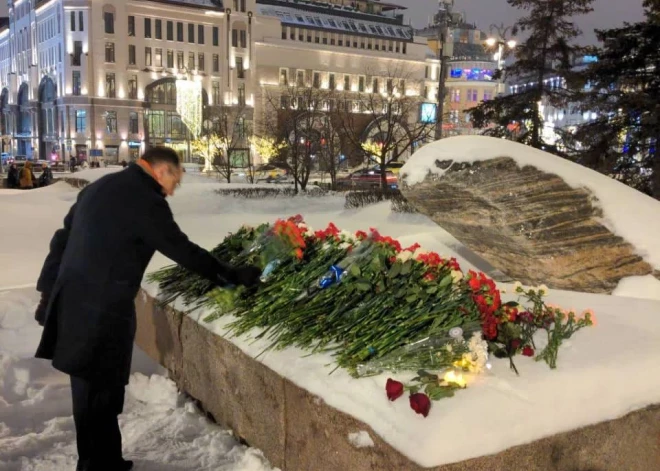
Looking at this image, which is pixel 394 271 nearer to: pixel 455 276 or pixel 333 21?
pixel 455 276

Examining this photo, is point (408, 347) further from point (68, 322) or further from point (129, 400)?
point (129, 400)

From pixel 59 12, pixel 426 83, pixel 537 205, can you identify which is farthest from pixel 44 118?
pixel 537 205

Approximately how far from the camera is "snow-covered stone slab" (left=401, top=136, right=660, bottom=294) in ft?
20.7

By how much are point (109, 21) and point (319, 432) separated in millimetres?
65302

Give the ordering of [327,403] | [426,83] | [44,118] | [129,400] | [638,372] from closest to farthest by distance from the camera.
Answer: [327,403] < [638,372] < [129,400] < [44,118] < [426,83]

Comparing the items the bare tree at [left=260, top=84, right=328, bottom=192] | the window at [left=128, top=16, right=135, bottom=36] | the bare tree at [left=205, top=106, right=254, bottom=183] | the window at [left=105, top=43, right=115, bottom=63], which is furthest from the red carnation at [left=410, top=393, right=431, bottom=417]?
the window at [left=128, top=16, right=135, bottom=36]

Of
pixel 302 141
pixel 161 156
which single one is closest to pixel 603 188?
pixel 161 156

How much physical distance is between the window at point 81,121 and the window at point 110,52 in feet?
18.8

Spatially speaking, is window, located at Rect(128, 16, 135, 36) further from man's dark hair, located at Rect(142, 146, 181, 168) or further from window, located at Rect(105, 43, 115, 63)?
man's dark hair, located at Rect(142, 146, 181, 168)

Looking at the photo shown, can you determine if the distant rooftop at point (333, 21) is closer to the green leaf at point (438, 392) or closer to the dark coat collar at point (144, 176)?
the dark coat collar at point (144, 176)

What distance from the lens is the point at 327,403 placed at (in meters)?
3.15

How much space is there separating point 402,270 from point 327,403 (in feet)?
3.39

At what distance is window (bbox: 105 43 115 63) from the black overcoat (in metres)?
63.6

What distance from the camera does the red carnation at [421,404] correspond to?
2.76 metres
